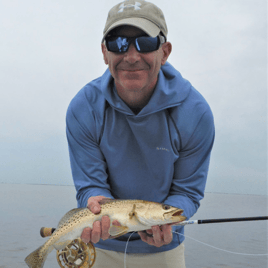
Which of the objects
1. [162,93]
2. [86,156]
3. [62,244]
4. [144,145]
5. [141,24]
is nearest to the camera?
[141,24]

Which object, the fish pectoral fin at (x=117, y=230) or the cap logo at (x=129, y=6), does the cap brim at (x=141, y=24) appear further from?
the fish pectoral fin at (x=117, y=230)

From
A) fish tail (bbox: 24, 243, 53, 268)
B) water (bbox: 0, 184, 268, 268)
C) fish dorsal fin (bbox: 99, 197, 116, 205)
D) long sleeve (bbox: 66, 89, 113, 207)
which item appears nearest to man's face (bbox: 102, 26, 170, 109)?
long sleeve (bbox: 66, 89, 113, 207)

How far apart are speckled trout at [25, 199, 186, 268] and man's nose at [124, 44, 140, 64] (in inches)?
52.9

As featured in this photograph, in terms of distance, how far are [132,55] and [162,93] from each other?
0.59m

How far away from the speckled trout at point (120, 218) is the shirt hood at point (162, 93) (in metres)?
0.97

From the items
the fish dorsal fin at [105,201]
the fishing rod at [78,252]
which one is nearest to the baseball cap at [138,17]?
the fish dorsal fin at [105,201]

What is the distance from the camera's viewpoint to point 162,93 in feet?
11.2

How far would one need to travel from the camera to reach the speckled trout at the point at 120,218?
2.99m

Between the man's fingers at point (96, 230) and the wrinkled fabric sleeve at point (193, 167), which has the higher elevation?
the wrinkled fabric sleeve at point (193, 167)

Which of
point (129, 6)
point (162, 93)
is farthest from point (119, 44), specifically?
point (162, 93)

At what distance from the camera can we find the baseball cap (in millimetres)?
2980

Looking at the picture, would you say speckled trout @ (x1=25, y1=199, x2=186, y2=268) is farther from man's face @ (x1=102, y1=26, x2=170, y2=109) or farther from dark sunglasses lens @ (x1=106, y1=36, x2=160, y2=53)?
dark sunglasses lens @ (x1=106, y1=36, x2=160, y2=53)

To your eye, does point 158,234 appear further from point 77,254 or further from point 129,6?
point 129,6

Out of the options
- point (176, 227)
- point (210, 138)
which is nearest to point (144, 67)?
point (210, 138)
